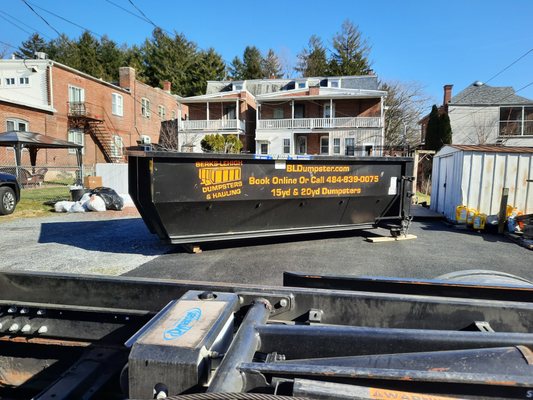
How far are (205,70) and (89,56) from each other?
17.5 metres

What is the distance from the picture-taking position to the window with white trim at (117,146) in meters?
33.1

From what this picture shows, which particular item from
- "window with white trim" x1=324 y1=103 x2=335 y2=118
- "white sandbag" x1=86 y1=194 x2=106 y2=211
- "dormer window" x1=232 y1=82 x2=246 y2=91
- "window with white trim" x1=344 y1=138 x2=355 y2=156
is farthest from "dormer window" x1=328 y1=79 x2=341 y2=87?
"white sandbag" x1=86 y1=194 x2=106 y2=211

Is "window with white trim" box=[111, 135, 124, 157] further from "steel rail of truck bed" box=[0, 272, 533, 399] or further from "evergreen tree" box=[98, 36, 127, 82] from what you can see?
"steel rail of truck bed" box=[0, 272, 533, 399]

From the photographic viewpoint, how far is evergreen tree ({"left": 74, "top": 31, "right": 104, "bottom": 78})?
2173 inches

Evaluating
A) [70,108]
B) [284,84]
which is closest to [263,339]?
[70,108]

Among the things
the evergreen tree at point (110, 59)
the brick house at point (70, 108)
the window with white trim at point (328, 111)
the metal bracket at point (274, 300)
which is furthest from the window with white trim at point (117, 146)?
the metal bracket at point (274, 300)

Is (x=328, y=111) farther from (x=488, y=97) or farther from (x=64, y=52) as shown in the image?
(x=64, y=52)

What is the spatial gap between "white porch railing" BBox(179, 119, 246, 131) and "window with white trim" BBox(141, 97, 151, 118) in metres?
4.64

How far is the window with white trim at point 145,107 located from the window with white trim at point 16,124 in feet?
44.4

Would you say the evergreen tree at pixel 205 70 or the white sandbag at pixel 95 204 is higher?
the evergreen tree at pixel 205 70

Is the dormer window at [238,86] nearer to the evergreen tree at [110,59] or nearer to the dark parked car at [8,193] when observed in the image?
the evergreen tree at [110,59]

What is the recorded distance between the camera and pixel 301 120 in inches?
1352

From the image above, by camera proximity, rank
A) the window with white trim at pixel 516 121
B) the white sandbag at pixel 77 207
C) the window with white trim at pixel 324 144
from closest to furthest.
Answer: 1. the white sandbag at pixel 77 207
2. the window with white trim at pixel 516 121
3. the window with white trim at pixel 324 144

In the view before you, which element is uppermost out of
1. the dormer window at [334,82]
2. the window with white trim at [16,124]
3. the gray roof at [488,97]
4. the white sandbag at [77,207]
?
the dormer window at [334,82]
